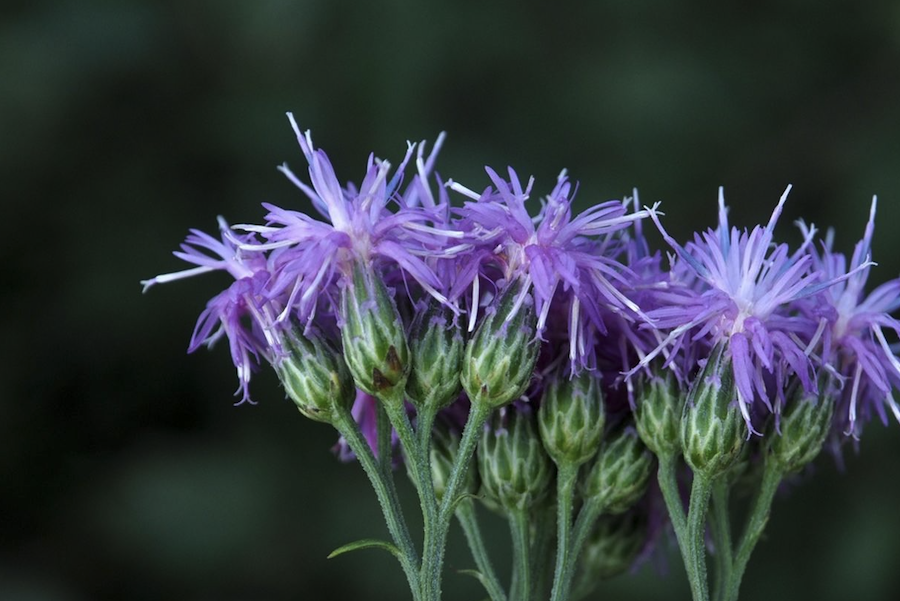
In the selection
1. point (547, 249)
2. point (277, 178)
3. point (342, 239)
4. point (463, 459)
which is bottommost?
point (463, 459)

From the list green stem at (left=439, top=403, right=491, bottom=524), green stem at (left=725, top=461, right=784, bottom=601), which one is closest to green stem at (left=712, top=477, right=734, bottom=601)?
green stem at (left=725, top=461, right=784, bottom=601)

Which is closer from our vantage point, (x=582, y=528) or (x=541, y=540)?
(x=582, y=528)

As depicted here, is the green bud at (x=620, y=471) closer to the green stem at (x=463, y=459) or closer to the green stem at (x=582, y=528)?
the green stem at (x=582, y=528)

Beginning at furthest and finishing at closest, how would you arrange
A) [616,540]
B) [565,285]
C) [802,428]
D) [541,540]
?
[616,540]
[541,540]
[802,428]
[565,285]

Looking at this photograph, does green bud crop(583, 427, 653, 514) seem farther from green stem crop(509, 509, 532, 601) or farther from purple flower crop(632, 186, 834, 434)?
purple flower crop(632, 186, 834, 434)

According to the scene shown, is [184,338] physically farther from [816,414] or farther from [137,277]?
[816,414]

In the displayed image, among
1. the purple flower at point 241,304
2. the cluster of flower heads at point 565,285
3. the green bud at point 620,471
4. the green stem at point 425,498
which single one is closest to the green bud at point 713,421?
the cluster of flower heads at point 565,285

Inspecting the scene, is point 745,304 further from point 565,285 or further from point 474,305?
point 474,305

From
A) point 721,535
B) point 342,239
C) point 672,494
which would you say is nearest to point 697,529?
point 672,494

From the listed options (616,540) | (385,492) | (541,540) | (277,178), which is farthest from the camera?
(277,178)
